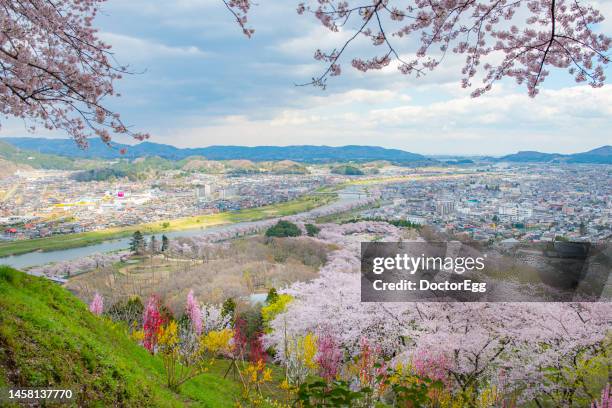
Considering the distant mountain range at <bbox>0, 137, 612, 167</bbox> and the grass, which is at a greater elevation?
the distant mountain range at <bbox>0, 137, 612, 167</bbox>

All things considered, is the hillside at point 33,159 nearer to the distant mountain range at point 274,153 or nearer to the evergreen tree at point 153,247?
the distant mountain range at point 274,153

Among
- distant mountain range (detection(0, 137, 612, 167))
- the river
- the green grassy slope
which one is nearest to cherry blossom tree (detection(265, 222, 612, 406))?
the green grassy slope

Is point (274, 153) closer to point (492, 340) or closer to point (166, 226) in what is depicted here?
point (166, 226)

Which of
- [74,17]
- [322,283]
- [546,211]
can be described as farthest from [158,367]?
[546,211]

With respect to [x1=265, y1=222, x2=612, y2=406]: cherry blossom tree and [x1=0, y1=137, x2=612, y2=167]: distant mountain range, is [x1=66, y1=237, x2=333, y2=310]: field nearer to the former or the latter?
[x1=265, y1=222, x2=612, y2=406]: cherry blossom tree

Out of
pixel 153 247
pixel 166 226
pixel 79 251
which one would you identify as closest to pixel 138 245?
pixel 153 247

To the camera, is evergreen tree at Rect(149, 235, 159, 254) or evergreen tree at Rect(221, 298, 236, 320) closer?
A: evergreen tree at Rect(221, 298, 236, 320)
